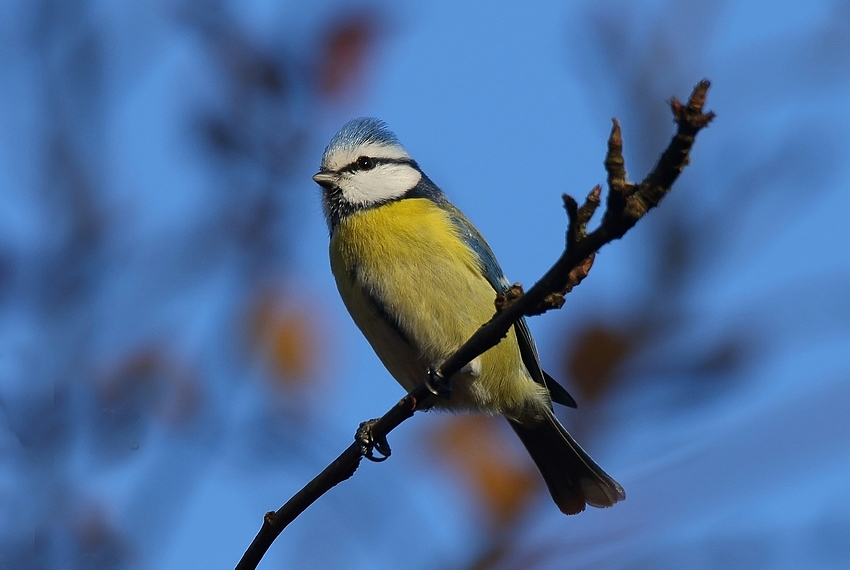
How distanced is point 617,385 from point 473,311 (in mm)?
989

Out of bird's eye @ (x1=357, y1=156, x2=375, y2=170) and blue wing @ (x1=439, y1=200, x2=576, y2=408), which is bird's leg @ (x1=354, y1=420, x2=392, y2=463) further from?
bird's eye @ (x1=357, y1=156, x2=375, y2=170)

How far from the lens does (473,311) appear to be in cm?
371

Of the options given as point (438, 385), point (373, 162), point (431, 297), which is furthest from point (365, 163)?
point (438, 385)

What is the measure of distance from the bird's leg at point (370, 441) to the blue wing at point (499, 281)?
82 centimetres

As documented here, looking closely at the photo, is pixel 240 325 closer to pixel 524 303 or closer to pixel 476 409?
pixel 476 409

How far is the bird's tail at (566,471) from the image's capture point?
4.14 metres

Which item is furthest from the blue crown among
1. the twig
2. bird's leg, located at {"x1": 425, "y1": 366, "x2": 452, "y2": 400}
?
the twig

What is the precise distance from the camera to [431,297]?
11.9 ft

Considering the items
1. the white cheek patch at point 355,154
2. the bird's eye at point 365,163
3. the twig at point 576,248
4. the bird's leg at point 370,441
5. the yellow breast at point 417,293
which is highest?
the white cheek patch at point 355,154

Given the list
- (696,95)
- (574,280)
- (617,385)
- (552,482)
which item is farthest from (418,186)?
(696,95)

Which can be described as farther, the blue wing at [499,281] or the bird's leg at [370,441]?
the blue wing at [499,281]

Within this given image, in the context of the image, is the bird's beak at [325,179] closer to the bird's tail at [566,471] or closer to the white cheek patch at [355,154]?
the white cheek patch at [355,154]

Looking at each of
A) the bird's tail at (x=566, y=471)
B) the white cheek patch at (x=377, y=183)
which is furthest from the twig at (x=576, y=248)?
the bird's tail at (x=566, y=471)

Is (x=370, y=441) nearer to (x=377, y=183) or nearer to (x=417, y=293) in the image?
(x=417, y=293)
